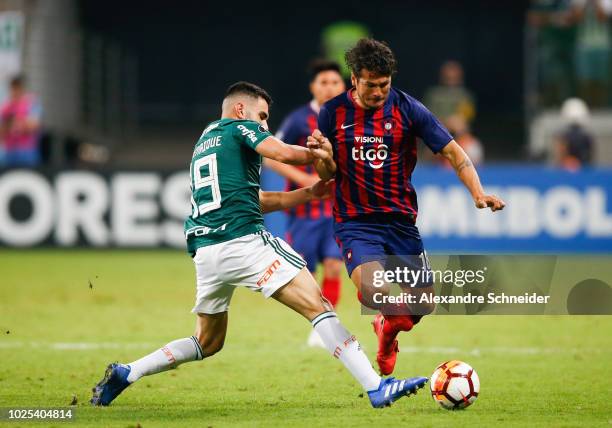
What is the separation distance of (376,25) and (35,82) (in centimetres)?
895

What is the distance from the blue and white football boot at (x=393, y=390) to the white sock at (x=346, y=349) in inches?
1.7

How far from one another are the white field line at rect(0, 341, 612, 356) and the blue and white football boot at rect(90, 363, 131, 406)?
9.62 ft

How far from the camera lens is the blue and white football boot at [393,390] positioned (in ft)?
23.2

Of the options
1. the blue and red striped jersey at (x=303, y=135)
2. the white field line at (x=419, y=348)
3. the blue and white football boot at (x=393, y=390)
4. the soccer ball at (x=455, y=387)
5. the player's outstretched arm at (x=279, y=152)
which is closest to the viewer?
the blue and white football boot at (x=393, y=390)

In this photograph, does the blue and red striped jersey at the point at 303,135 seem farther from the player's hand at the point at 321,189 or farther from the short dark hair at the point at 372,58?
the short dark hair at the point at 372,58

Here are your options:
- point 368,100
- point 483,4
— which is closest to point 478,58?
point 483,4

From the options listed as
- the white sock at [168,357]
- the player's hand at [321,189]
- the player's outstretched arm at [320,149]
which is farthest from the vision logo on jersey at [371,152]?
the white sock at [168,357]

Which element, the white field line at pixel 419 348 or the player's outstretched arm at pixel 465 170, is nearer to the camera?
the player's outstretched arm at pixel 465 170

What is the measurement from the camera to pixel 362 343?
1088cm

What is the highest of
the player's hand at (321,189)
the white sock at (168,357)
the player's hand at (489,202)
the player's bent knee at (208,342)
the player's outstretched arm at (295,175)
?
the player's outstretched arm at (295,175)

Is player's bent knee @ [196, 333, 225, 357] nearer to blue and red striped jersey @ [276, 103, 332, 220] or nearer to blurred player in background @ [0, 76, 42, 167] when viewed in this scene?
blue and red striped jersey @ [276, 103, 332, 220]

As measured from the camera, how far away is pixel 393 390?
23.4ft

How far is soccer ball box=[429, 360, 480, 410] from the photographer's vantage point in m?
7.44

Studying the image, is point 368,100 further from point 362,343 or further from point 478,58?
point 478,58
